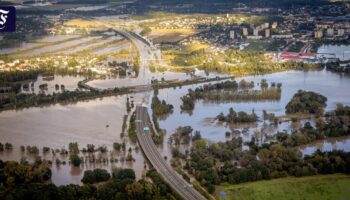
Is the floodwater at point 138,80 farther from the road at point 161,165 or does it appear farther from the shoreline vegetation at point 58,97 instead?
the road at point 161,165

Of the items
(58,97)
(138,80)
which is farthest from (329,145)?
(138,80)

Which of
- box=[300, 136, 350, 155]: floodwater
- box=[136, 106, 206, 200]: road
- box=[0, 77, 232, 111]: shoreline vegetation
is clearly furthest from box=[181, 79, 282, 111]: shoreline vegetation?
box=[300, 136, 350, 155]: floodwater

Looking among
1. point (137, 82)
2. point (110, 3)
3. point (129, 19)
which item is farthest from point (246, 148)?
point (110, 3)

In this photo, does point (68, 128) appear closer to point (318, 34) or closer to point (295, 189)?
point (295, 189)

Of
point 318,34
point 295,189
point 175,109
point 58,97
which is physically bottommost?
point 295,189

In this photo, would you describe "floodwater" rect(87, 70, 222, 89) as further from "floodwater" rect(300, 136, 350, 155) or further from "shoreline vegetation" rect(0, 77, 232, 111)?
"floodwater" rect(300, 136, 350, 155)

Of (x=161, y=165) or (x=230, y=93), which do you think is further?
(x=230, y=93)
